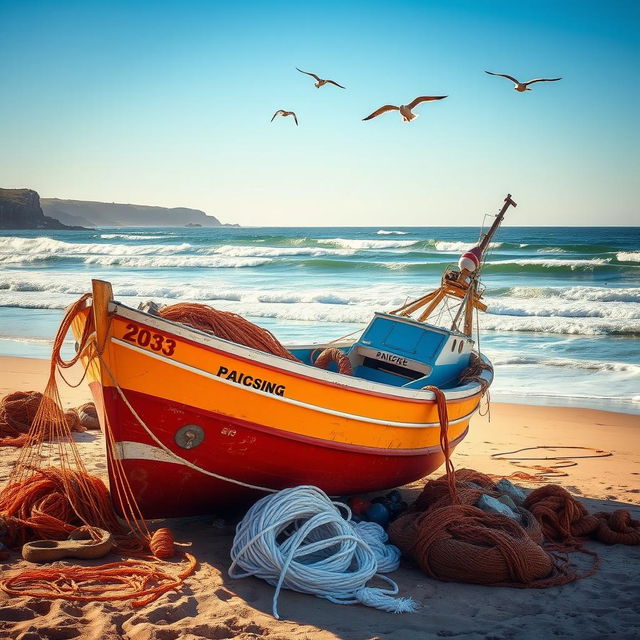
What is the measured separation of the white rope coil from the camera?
191 inches

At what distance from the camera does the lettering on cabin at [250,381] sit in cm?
536

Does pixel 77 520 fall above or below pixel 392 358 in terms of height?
below

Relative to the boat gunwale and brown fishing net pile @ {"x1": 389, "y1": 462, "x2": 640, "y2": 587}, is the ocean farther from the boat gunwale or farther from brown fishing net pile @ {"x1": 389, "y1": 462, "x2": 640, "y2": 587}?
the boat gunwale

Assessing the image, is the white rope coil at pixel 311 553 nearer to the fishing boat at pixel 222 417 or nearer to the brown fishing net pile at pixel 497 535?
the brown fishing net pile at pixel 497 535

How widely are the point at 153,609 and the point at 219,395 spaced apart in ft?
5.27

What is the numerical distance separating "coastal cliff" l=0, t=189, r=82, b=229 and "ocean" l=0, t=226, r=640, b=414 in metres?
53.4

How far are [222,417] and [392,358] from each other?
2.98 metres

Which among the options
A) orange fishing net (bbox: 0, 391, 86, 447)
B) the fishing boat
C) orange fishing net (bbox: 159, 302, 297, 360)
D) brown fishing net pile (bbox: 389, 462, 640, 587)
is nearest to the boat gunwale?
the fishing boat

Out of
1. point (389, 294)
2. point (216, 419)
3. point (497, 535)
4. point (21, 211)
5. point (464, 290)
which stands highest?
point (21, 211)

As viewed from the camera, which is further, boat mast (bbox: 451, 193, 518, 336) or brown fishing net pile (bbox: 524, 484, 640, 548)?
boat mast (bbox: 451, 193, 518, 336)

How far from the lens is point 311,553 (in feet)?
16.9

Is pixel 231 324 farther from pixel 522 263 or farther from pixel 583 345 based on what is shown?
pixel 522 263

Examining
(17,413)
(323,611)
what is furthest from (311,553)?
(17,413)

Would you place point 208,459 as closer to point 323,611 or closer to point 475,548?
point 323,611
